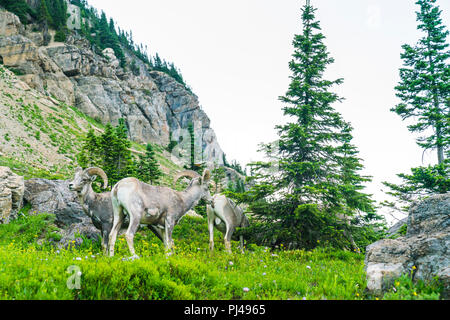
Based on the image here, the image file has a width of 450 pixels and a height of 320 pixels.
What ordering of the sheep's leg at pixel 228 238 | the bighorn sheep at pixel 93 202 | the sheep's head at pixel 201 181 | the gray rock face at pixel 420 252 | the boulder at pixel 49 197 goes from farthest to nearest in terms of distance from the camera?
the boulder at pixel 49 197 < the sheep's leg at pixel 228 238 < the sheep's head at pixel 201 181 < the bighorn sheep at pixel 93 202 < the gray rock face at pixel 420 252

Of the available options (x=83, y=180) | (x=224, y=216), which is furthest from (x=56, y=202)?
(x=224, y=216)

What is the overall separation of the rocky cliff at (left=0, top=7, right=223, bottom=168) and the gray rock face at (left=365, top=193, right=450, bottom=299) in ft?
237

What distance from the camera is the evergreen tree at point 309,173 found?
11516 millimetres

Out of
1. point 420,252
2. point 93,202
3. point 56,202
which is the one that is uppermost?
point 56,202

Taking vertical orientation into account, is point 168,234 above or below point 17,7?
below

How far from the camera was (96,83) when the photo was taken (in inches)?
3214

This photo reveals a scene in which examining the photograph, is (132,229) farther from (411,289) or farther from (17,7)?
(17,7)

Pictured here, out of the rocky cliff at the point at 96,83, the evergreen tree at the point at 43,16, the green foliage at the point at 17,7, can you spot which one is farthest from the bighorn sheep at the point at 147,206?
the evergreen tree at the point at 43,16

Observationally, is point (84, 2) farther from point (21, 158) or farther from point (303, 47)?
point (303, 47)

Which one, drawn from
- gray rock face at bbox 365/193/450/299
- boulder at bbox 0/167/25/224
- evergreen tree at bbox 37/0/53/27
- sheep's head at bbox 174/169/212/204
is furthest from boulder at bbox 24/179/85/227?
evergreen tree at bbox 37/0/53/27

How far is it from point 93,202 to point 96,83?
8289 centimetres

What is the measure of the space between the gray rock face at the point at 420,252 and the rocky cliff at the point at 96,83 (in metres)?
72.1

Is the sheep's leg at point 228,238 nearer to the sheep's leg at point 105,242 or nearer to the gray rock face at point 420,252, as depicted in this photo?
the sheep's leg at point 105,242

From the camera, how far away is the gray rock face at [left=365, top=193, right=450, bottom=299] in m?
4.86
